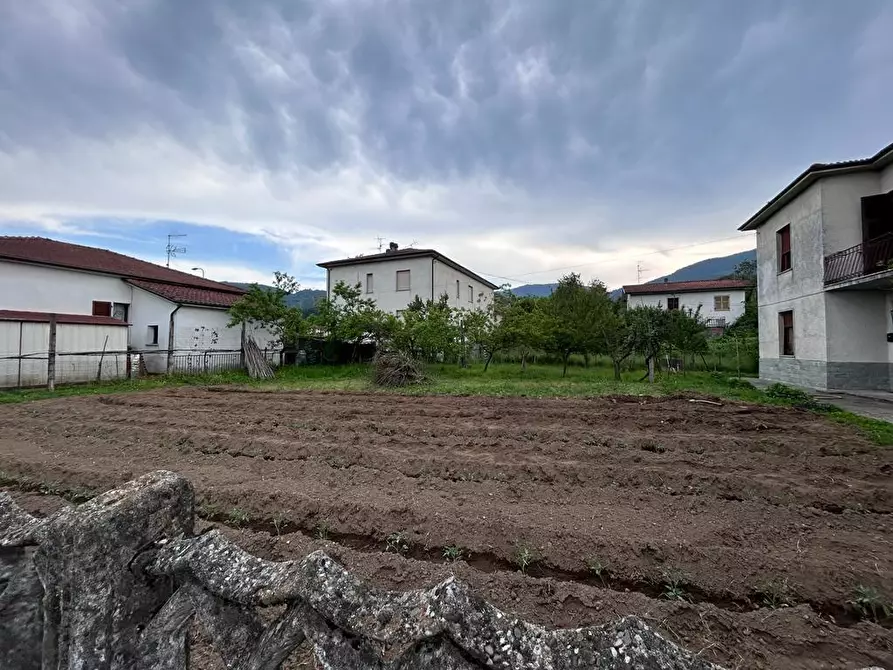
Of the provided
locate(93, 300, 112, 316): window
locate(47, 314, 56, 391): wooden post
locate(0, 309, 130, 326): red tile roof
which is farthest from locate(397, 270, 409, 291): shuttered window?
locate(47, 314, 56, 391): wooden post

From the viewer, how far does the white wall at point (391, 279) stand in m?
22.2

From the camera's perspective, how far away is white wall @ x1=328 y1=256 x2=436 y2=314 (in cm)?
2222

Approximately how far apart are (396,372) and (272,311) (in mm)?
7657

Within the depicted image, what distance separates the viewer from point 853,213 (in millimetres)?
10953

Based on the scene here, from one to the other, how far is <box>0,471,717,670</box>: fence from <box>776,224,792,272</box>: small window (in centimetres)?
1733

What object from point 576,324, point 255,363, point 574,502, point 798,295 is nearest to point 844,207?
point 798,295

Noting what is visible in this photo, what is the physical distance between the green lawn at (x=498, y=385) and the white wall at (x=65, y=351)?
1.00 metres

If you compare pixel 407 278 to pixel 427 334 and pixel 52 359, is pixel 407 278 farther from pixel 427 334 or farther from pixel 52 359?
pixel 52 359

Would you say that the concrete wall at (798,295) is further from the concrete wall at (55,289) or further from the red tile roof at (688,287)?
the concrete wall at (55,289)

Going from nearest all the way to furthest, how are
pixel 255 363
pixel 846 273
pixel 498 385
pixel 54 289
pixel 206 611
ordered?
pixel 206 611
pixel 846 273
pixel 498 385
pixel 54 289
pixel 255 363

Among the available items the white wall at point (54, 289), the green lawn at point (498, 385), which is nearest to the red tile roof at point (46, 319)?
the white wall at point (54, 289)

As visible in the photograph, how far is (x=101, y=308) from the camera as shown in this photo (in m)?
17.0

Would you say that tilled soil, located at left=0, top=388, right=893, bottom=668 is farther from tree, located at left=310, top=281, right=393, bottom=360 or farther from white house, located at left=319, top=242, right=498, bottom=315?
white house, located at left=319, top=242, right=498, bottom=315

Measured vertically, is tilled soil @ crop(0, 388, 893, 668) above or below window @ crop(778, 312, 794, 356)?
below
